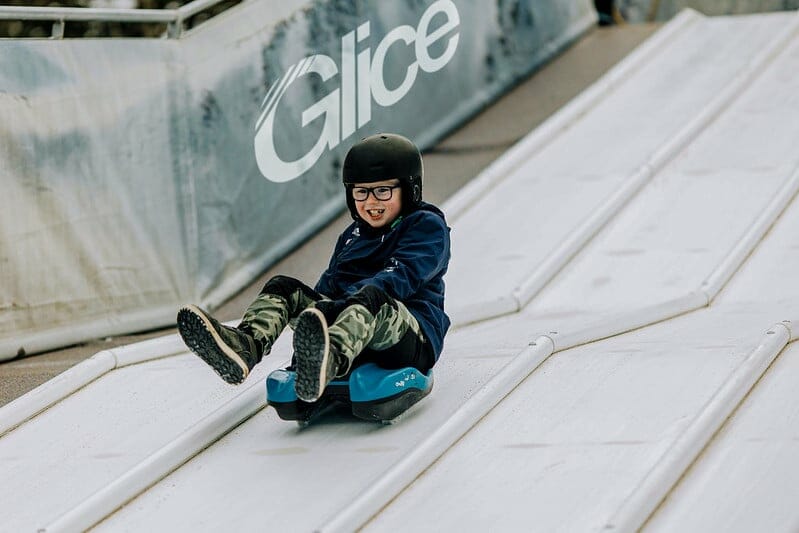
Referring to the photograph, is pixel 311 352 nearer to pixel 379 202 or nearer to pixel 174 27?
pixel 379 202

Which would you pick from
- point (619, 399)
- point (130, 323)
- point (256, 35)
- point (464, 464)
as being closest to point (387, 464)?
point (464, 464)

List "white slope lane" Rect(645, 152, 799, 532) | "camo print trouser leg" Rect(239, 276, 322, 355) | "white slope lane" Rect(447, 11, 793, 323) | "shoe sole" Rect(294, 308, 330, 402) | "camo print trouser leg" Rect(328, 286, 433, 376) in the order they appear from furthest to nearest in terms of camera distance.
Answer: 1. "white slope lane" Rect(447, 11, 793, 323)
2. "camo print trouser leg" Rect(239, 276, 322, 355)
3. "camo print trouser leg" Rect(328, 286, 433, 376)
4. "shoe sole" Rect(294, 308, 330, 402)
5. "white slope lane" Rect(645, 152, 799, 532)

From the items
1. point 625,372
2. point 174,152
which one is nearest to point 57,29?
point 174,152

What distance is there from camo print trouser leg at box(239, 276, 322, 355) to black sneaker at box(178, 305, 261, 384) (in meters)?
0.14

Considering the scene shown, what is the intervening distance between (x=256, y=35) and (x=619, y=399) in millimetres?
3148

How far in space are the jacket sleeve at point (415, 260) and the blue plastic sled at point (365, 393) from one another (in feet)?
0.82

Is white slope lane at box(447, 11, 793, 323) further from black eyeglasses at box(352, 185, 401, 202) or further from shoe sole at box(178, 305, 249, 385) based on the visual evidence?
shoe sole at box(178, 305, 249, 385)

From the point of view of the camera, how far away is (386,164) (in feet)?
12.8

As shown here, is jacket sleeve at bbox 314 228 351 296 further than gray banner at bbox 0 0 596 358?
No

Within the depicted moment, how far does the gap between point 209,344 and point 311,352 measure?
0.36 meters

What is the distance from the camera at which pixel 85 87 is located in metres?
5.29

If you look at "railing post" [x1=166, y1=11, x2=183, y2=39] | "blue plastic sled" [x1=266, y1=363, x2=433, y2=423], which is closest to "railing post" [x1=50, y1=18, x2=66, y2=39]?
"railing post" [x1=166, y1=11, x2=183, y2=39]

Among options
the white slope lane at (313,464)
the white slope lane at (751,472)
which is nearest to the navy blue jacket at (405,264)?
the white slope lane at (313,464)

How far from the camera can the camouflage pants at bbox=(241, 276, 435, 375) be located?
11.6ft
